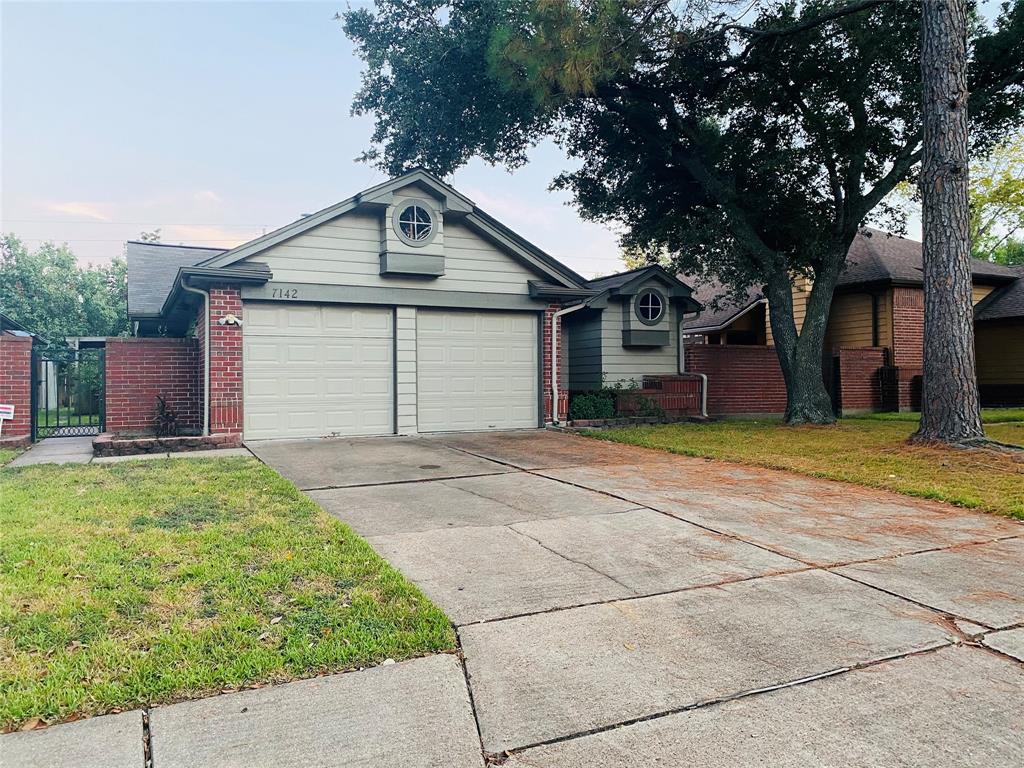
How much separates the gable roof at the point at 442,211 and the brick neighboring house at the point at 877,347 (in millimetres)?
5064

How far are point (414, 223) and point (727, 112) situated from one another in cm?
752

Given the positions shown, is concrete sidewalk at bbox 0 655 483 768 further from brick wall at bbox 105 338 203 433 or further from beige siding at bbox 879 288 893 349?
beige siding at bbox 879 288 893 349

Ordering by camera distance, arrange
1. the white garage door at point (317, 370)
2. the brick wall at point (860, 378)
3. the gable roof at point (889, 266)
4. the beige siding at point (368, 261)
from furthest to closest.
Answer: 1. the gable roof at point (889, 266)
2. the brick wall at point (860, 378)
3. the beige siding at point (368, 261)
4. the white garage door at point (317, 370)

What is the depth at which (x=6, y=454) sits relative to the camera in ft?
31.3

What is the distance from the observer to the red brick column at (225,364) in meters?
10.2

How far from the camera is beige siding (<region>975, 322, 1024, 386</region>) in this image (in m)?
17.9

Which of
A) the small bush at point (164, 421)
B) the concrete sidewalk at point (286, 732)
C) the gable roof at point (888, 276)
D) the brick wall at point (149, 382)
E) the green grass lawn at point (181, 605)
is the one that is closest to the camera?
the concrete sidewalk at point (286, 732)

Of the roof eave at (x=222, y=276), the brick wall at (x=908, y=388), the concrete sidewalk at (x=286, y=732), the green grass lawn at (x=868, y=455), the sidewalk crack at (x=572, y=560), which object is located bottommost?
the concrete sidewalk at (x=286, y=732)

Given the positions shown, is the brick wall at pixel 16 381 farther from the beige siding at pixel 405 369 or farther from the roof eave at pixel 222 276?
the beige siding at pixel 405 369

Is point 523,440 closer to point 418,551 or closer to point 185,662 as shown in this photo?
point 418,551

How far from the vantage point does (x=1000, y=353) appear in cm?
1841

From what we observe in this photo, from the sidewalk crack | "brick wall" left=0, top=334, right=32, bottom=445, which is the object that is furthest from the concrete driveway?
"brick wall" left=0, top=334, right=32, bottom=445

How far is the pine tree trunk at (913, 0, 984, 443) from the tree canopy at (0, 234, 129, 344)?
2869 cm

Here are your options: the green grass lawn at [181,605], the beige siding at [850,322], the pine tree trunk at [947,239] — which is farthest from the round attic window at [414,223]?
the beige siding at [850,322]
